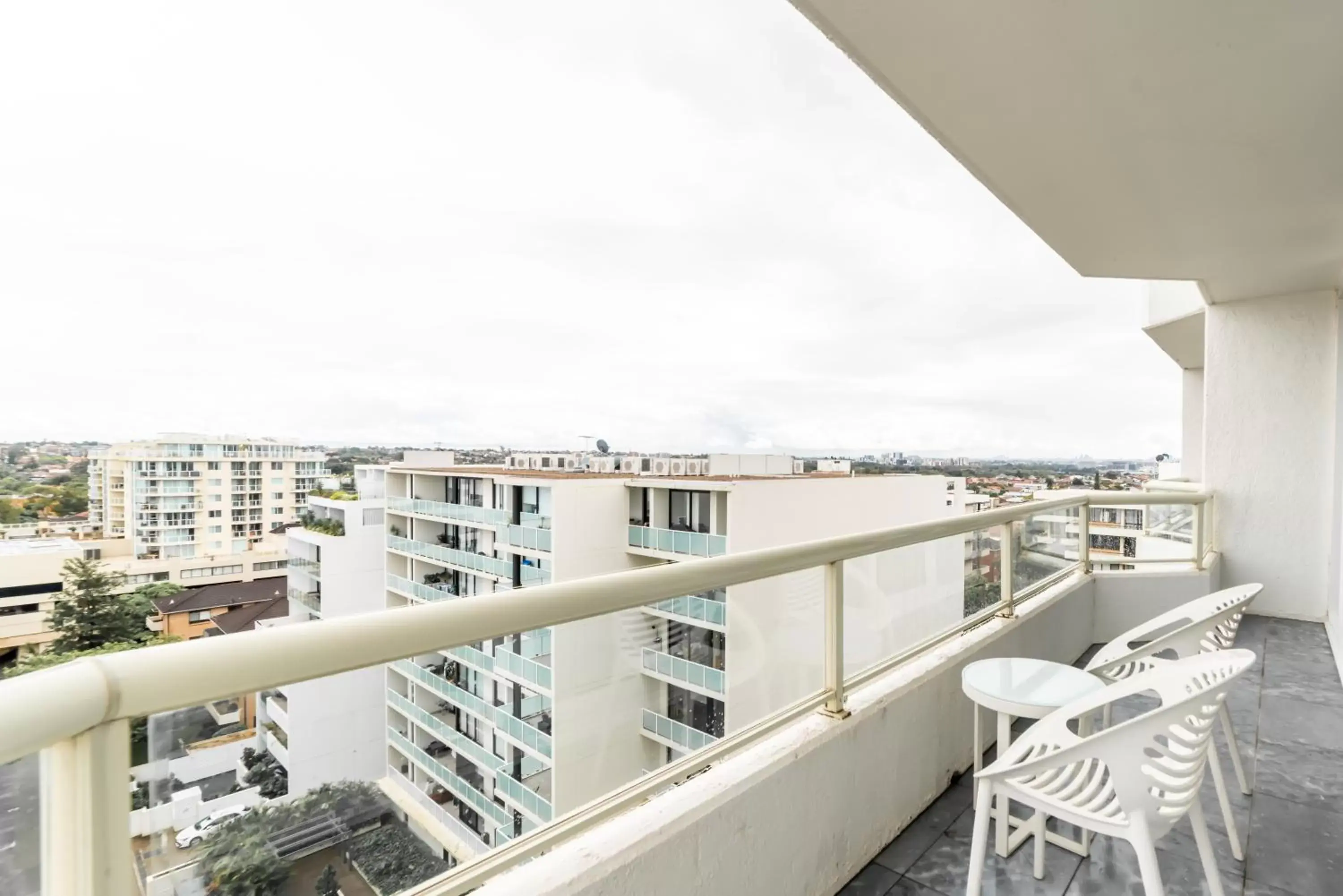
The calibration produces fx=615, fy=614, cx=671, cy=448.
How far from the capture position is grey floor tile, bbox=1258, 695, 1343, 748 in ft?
10.3

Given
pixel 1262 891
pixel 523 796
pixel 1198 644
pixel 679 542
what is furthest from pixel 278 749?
pixel 679 542

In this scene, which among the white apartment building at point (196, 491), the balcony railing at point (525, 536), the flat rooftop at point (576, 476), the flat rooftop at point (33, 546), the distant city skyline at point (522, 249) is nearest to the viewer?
→ the flat rooftop at point (33, 546)

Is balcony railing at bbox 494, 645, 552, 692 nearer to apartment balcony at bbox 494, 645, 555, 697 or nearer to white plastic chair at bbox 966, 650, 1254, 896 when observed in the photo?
apartment balcony at bbox 494, 645, 555, 697

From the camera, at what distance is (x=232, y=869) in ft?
2.98

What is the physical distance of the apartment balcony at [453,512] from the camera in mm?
10812

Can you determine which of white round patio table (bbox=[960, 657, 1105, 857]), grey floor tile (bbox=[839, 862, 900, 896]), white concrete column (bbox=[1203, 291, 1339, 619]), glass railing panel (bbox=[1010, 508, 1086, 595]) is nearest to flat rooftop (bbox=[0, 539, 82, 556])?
grey floor tile (bbox=[839, 862, 900, 896])


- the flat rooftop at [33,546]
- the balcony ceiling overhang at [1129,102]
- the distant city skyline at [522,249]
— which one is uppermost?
the distant city skyline at [522,249]

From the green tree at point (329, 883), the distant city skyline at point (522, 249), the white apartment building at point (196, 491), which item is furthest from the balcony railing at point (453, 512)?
the green tree at point (329, 883)

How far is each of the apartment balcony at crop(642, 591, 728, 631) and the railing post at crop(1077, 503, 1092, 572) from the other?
4.05 meters

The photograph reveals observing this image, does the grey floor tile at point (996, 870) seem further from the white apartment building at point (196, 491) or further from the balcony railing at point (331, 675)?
the white apartment building at point (196, 491)

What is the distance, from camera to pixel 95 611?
408 cm

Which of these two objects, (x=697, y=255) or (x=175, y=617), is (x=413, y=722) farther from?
(x=697, y=255)

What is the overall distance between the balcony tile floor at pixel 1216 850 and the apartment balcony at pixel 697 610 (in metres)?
1.10

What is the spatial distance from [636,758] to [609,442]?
49.0 feet
